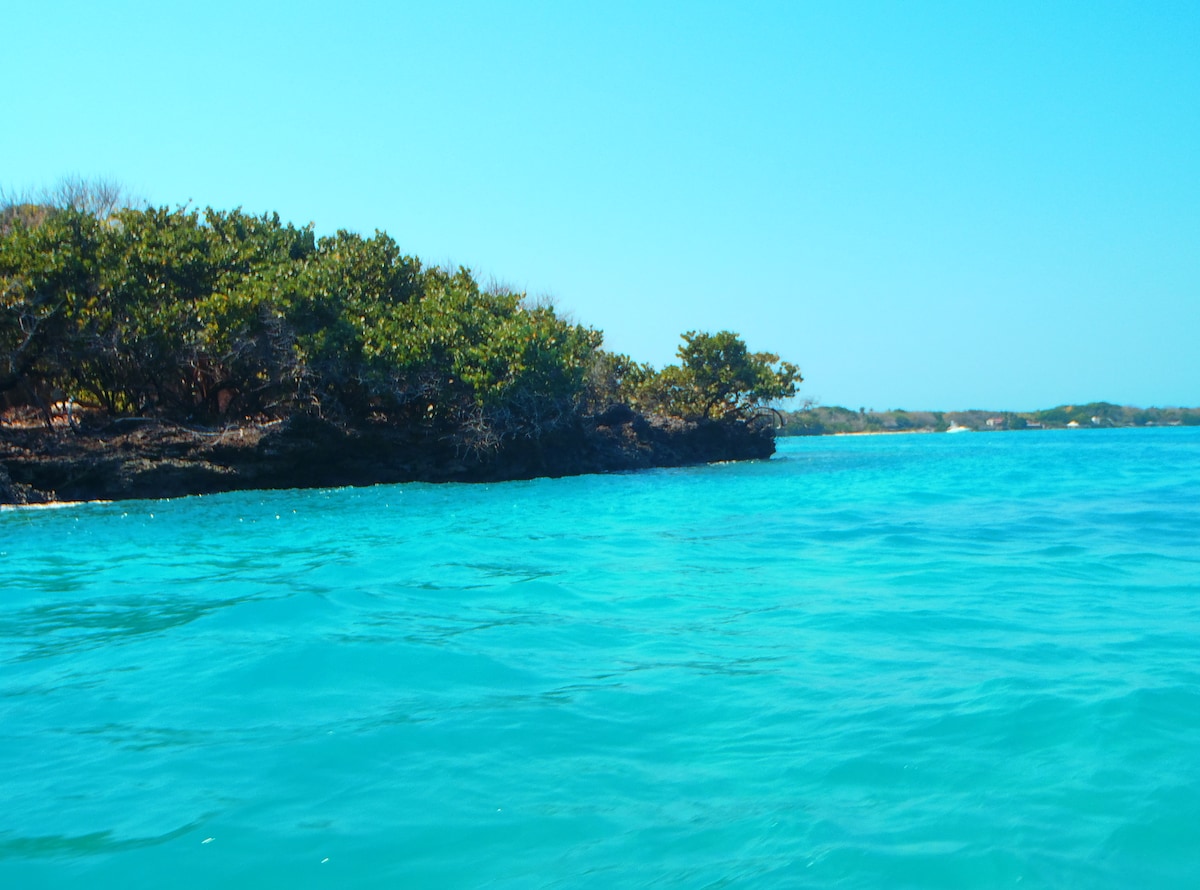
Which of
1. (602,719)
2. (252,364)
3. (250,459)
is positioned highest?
(252,364)

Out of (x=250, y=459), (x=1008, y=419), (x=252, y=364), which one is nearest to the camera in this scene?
(x=250, y=459)

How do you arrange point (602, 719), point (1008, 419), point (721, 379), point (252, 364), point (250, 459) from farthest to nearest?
point (1008, 419) → point (721, 379) → point (252, 364) → point (250, 459) → point (602, 719)

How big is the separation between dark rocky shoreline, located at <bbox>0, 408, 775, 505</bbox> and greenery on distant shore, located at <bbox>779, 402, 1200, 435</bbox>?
8229cm

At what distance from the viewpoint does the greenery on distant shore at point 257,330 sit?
1806cm

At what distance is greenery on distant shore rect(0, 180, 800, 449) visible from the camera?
1806 centimetres

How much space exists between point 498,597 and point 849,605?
3.03 meters

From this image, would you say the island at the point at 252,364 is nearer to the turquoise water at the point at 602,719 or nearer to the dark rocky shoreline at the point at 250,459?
the dark rocky shoreline at the point at 250,459

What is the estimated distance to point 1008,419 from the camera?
120 metres

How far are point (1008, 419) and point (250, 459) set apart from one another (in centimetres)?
11756

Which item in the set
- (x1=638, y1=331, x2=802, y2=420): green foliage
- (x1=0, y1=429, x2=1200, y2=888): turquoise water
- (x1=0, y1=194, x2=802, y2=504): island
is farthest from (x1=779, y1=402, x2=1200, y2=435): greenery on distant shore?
(x1=0, y1=429, x2=1200, y2=888): turquoise water

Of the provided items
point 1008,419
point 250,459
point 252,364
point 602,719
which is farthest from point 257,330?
point 1008,419

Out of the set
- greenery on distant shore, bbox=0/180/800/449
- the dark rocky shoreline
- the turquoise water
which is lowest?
the turquoise water

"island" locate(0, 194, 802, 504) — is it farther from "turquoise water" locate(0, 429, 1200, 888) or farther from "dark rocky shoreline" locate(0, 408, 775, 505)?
"turquoise water" locate(0, 429, 1200, 888)

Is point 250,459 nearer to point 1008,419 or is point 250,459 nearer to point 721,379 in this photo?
point 721,379
